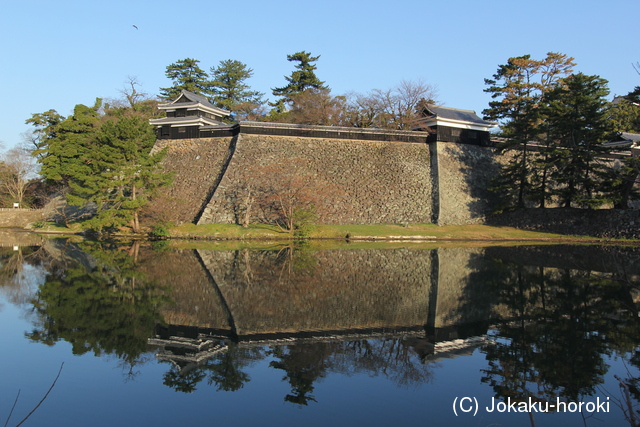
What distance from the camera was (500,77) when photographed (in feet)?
129

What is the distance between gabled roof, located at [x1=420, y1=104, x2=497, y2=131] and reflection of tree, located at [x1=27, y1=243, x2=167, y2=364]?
2425 centimetres

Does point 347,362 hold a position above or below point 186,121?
below

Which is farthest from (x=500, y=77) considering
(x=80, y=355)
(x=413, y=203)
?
(x=80, y=355)

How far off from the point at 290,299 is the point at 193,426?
5.47 metres

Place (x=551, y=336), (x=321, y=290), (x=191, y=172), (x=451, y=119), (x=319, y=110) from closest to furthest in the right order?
(x=551, y=336) < (x=321, y=290) < (x=191, y=172) < (x=451, y=119) < (x=319, y=110)

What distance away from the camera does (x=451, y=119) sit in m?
32.2

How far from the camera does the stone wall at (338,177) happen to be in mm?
27859

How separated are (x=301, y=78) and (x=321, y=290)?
37.9 metres

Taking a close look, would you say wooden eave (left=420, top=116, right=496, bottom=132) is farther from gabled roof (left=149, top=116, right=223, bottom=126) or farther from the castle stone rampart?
gabled roof (left=149, top=116, right=223, bottom=126)

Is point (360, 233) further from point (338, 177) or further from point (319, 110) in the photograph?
point (319, 110)

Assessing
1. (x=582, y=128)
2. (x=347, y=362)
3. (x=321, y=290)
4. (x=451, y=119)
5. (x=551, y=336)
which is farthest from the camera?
(x=451, y=119)

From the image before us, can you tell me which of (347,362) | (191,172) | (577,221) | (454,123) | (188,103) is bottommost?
(347,362)

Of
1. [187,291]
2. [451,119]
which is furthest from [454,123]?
[187,291]

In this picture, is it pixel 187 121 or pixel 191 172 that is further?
pixel 187 121
